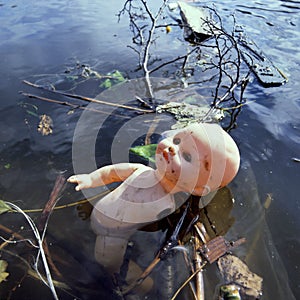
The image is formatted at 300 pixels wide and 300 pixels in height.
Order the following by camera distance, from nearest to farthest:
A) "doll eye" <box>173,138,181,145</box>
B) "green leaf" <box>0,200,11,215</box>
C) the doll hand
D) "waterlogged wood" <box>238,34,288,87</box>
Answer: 1. "doll eye" <box>173,138,181,145</box>
2. the doll hand
3. "green leaf" <box>0,200,11,215</box>
4. "waterlogged wood" <box>238,34,288,87</box>

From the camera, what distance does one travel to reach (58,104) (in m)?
3.38

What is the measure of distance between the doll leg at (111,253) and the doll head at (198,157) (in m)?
0.53

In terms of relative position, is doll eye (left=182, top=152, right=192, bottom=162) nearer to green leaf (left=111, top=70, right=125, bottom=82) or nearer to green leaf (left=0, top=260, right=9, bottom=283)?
green leaf (left=0, top=260, right=9, bottom=283)

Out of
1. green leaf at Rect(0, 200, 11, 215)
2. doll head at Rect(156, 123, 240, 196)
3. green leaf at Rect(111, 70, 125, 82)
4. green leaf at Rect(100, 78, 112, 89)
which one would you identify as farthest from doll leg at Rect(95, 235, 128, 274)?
green leaf at Rect(111, 70, 125, 82)

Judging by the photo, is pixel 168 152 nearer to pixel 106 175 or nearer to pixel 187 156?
pixel 187 156

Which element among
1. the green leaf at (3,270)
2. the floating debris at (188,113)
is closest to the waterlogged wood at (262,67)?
the floating debris at (188,113)

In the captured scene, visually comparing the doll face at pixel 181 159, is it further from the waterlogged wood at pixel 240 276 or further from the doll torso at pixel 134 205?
the waterlogged wood at pixel 240 276

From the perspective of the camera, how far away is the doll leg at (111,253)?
1.89 metres

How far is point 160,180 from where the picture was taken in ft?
6.44

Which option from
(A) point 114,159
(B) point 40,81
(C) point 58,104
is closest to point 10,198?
(A) point 114,159

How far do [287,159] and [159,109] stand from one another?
4.52 ft

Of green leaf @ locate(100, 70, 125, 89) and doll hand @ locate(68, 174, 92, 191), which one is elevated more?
doll hand @ locate(68, 174, 92, 191)

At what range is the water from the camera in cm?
193

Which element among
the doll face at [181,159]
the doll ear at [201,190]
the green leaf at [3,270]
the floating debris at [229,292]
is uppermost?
the doll face at [181,159]
